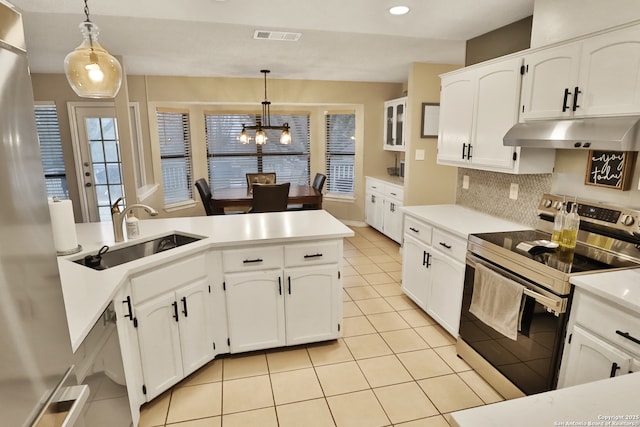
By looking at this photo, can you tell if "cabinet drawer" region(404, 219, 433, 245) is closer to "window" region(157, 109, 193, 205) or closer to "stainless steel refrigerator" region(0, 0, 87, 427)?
"stainless steel refrigerator" region(0, 0, 87, 427)

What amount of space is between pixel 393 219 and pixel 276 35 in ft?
9.67

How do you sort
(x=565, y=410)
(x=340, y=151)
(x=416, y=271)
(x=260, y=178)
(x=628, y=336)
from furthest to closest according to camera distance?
(x=340, y=151), (x=260, y=178), (x=416, y=271), (x=628, y=336), (x=565, y=410)

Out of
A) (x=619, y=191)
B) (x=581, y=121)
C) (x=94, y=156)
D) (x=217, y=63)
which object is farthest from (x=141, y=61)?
(x=619, y=191)

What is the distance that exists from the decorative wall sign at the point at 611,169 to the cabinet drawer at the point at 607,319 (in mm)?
765

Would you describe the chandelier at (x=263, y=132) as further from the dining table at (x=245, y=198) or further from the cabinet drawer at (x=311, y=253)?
the cabinet drawer at (x=311, y=253)

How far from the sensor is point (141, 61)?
4.01 meters

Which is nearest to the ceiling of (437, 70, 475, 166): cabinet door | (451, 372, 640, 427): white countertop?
(437, 70, 475, 166): cabinet door

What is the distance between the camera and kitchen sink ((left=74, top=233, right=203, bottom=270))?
2029 mm

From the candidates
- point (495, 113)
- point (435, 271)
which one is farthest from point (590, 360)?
point (495, 113)

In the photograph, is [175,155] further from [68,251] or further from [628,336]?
[628,336]

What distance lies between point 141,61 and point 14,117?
384 centimetres

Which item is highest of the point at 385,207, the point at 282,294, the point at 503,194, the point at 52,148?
the point at 52,148

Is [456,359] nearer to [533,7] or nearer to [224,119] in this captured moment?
[533,7]

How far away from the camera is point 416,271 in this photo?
10.3ft
